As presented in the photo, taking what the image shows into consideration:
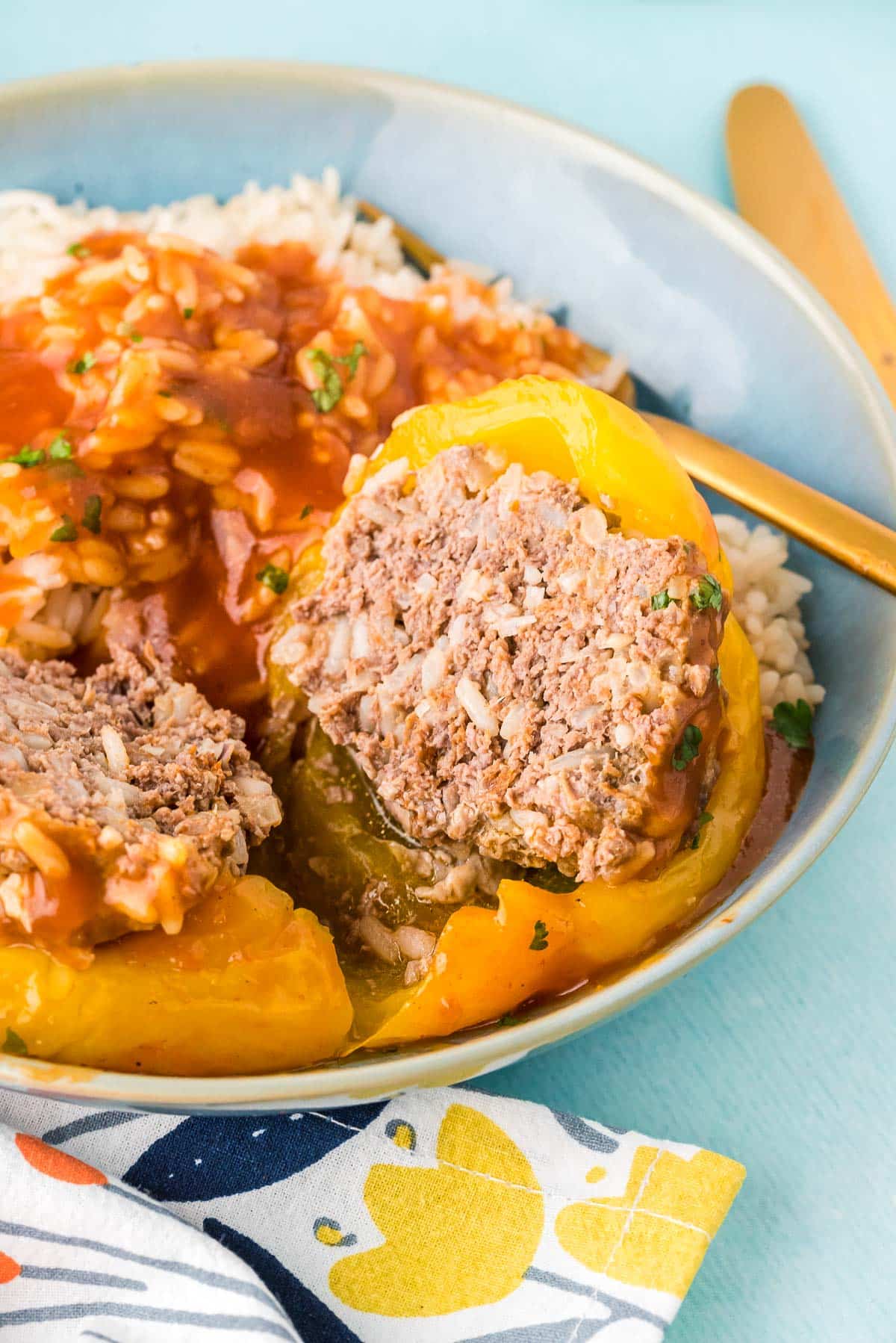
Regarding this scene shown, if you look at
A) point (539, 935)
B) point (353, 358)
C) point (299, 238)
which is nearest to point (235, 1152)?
point (539, 935)

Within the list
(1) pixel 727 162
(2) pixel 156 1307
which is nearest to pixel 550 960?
(2) pixel 156 1307

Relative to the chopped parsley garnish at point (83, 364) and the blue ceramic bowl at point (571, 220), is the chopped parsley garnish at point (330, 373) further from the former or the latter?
the blue ceramic bowl at point (571, 220)

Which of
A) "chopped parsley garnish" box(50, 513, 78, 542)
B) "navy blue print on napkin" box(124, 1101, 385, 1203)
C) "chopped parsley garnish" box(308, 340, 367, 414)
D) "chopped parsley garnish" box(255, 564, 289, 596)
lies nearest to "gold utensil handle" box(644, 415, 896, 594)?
"chopped parsley garnish" box(308, 340, 367, 414)

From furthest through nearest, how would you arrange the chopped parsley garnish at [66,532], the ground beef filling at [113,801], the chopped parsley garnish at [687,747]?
the chopped parsley garnish at [66,532]
the chopped parsley garnish at [687,747]
the ground beef filling at [113,801]

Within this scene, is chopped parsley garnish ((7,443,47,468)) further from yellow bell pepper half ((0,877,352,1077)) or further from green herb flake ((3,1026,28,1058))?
green herb flake ((3,1026,28,1058))

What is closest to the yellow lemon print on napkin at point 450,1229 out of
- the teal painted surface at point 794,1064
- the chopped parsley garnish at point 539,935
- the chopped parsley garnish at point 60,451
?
the teal painted surface at point 794,1064

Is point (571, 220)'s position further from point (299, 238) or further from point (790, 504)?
point (790, 504)

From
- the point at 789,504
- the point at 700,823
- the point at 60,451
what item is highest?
the point at 789,504
